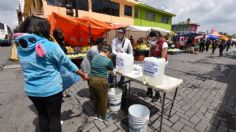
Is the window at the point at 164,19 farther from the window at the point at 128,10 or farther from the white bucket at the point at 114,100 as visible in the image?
the white bucket at the point at 114,100

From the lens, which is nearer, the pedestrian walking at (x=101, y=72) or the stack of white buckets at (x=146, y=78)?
the stack of white buckets at (x=146, y=78)

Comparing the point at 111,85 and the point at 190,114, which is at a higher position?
the point at 111,85

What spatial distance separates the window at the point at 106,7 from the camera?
14697 mm

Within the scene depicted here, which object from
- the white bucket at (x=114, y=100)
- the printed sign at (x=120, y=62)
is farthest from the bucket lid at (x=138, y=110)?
the printed sign at (x=120, y=62)

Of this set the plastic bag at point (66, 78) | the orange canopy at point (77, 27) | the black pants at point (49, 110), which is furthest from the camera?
the orange canopy at point (77, 27)

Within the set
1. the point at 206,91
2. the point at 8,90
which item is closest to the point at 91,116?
the point at 8,90

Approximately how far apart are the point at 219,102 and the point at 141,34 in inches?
663

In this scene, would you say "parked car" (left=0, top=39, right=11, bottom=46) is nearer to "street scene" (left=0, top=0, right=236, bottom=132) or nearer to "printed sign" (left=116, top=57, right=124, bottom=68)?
"street scene" (left=0, top=0, right=236, bottom=132)

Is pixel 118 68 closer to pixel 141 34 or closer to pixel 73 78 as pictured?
pixel 73 78

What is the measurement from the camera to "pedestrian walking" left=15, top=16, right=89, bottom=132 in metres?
1.52

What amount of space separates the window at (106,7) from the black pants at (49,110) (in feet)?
47.0

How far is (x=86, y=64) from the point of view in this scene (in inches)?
134

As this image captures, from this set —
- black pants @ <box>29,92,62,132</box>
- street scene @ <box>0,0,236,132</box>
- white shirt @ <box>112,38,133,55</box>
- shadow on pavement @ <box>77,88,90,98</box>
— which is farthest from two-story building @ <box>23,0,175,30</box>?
black pants @ <box>29,92,62,132</box>

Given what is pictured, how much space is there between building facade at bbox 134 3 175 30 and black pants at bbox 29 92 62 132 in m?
18.8
